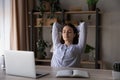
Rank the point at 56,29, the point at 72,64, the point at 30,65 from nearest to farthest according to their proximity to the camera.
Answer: the point at 30,65 → the point at 72,64 → the point at 56,29

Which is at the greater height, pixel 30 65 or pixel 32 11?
pixel 32 11

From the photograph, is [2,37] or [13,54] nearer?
[13,54]

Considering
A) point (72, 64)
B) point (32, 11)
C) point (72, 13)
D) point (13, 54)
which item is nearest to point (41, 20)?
point (32, 11)

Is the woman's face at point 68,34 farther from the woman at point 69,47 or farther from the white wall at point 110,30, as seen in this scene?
the white wall at point 110,30

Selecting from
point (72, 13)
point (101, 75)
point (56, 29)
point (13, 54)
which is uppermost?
point (72, 13)

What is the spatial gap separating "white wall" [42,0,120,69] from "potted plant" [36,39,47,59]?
999 mm

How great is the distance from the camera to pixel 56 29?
3098 millimetres

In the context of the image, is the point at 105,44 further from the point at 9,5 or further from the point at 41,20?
the point at 9,5

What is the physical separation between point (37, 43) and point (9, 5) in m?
0.83

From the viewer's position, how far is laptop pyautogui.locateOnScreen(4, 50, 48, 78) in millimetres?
1915

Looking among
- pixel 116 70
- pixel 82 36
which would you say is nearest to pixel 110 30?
pixel 82 36

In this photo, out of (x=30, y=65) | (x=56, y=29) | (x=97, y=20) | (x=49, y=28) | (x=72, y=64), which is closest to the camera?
(x=30, y=65)

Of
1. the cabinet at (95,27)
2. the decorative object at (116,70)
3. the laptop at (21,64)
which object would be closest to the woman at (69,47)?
the laptop at (21,64)

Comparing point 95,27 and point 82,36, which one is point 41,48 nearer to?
point 95,27
